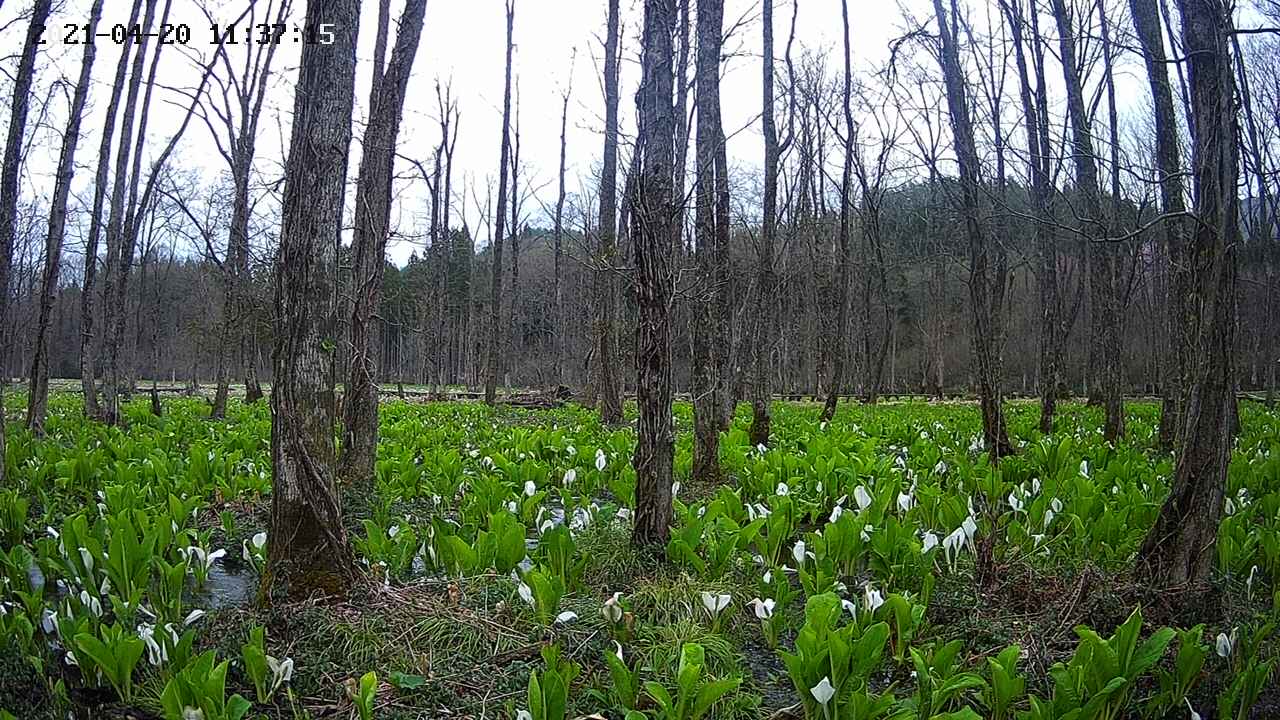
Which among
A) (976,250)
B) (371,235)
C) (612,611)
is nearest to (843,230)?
(976,250)

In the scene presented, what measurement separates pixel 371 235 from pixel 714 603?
5021 millimetres

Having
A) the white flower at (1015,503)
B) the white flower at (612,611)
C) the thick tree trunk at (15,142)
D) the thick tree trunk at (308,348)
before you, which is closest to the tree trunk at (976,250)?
the white flower at (1015,503)

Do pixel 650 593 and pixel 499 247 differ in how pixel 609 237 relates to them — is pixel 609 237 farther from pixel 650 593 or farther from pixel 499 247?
pixel 650 593


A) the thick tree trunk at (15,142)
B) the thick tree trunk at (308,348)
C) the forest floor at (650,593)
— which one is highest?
the thick tree trunk at (15,142)

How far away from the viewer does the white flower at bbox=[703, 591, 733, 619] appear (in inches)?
134

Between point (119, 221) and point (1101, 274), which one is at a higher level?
point (119, 221)

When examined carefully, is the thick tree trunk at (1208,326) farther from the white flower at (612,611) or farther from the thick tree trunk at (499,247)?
the thick tree trunk at (499,247)

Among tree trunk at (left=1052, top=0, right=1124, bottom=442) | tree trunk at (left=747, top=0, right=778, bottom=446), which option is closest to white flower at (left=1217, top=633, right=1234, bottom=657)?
tree trunk at (left=747, top=0, right=778, bottom=446)

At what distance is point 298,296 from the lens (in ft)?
12.4

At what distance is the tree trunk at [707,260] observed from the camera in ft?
25.2

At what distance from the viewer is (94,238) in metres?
12.2

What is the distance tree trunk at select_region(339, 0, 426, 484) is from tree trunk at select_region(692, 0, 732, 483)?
9.14 ft

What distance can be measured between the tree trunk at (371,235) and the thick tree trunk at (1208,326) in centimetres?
552

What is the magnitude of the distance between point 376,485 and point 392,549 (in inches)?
113
